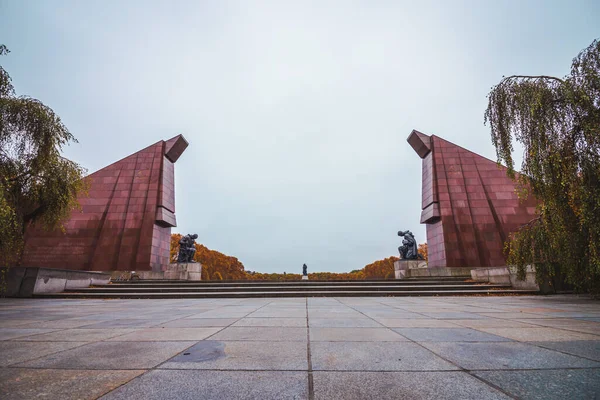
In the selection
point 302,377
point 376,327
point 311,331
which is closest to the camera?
point 302,377

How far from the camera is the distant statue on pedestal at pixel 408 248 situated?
62.5ft

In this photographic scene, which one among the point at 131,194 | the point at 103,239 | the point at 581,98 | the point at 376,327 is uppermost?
the point at 131,194

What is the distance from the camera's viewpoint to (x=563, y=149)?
22.3 ft

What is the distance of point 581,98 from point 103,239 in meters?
22.0

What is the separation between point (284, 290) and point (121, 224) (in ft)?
43.4

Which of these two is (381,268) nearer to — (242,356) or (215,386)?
(242,356)

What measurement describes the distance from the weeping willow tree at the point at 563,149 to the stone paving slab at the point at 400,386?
263 inches

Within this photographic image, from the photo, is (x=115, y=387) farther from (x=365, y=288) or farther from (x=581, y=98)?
(x=365, y=288)

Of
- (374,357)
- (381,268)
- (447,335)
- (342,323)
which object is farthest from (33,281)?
(381,268)

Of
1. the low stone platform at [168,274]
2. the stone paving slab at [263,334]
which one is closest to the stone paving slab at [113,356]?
the stone paving slab at [263,334]

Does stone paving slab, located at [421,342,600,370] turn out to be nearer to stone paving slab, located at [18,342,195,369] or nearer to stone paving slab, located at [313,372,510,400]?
stone paving slab, located at [313,372,510,400]

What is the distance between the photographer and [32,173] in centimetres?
938

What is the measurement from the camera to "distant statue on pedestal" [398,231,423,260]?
→ 19.0 m

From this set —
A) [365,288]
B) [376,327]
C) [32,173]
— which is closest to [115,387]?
[376,327]
